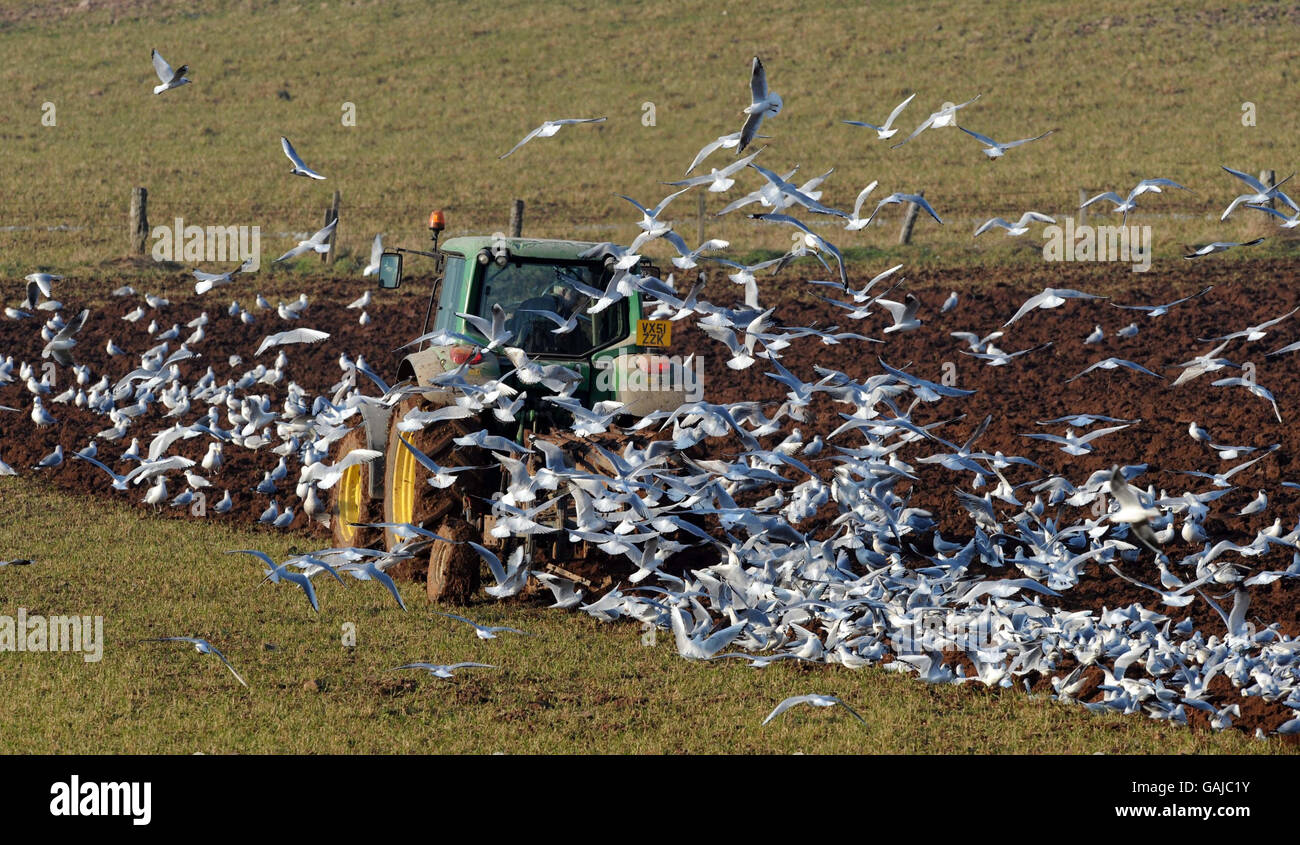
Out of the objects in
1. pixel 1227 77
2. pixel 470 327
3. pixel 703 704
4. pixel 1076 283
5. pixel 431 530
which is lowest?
pixel 703 704

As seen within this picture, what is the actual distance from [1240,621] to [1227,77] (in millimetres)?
39041

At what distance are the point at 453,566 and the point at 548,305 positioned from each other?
1952 millimetres

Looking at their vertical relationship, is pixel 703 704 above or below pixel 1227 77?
below

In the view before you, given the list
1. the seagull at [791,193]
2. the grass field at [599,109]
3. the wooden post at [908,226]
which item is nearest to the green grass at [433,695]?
Result: the seagull at [791,193]

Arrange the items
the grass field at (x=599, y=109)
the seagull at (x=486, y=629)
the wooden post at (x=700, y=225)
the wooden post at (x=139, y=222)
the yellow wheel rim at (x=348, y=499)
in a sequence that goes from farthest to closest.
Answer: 1. the grass field at (x=599, y=109)
2. the wooden post at (x=139, y=222)
3. the wooden post at (x=700, y=225)
4. the yellow wheel rim at (x=348, y=499)
5. the seagull at (x=486, y=629)

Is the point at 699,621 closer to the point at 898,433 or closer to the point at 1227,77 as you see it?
the point at 898,433

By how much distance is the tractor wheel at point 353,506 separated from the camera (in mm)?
10211

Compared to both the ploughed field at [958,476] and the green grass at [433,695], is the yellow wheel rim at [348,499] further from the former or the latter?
the green grass at [433,695]

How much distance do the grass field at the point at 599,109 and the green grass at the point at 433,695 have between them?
18225 mm

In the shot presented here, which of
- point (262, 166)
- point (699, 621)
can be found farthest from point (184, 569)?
point (262, 166)

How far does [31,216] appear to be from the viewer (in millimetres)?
32031

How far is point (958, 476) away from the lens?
39.5ft

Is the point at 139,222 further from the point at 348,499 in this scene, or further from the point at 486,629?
the point at 486,629

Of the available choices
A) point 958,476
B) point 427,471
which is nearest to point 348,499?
point 427,471
